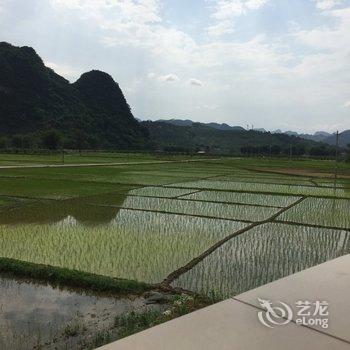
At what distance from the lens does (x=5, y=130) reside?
66.2 m

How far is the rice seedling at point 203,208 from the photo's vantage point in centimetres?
1311

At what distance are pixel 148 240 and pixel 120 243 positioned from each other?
0.67m

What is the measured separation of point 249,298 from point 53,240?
23.6 ft

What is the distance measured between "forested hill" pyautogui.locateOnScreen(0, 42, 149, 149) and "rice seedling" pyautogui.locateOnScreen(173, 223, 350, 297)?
50.5 meters

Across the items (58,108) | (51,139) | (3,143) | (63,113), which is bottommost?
(3,143)

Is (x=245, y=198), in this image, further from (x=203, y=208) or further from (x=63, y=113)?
(x=63, y=113)

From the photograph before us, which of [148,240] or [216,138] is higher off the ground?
[216,138]

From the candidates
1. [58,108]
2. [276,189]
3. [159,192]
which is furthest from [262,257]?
[58,108]

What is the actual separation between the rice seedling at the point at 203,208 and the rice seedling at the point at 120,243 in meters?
1.13

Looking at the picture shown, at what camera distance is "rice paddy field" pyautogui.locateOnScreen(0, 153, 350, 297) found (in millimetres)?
7078

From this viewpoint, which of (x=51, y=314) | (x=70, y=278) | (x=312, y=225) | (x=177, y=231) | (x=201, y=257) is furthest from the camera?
(x=312, y=225)

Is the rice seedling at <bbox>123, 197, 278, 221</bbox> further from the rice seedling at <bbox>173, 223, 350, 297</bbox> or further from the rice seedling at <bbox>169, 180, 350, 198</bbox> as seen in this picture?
the rice seedling at <bbox>169, 180, 350, 198</bbox>

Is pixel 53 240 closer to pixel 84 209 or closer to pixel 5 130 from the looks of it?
pixel 84 209

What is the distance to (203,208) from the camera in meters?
14.4
